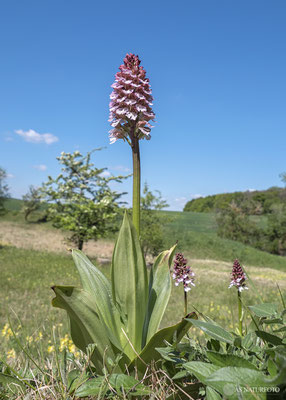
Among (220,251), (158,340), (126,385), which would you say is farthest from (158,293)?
(220,251)

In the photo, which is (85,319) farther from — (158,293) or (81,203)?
(81,203)

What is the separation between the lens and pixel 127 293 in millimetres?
1760

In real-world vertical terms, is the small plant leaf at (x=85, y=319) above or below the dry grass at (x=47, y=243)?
above

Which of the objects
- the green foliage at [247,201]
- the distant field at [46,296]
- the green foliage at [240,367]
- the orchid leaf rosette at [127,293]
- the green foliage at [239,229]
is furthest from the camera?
the green foliage at [247,201]

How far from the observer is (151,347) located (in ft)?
5.34

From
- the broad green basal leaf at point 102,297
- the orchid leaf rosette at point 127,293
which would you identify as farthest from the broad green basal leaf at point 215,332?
the broad green basal leaf at point 102,297

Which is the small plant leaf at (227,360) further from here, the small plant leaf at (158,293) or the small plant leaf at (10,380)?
the small plant leaf at (10,380)

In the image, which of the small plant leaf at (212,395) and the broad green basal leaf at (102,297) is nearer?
the small plant leaf at (212,395)

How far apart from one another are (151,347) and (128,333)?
214 millimetres

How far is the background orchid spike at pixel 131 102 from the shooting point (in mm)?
1944

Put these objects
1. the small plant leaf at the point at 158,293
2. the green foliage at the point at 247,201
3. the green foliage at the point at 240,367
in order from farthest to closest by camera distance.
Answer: the green foliage at the point at 247,201 < the small plant leaf at the point at 158,293 < the green foliage at the point at 240,367

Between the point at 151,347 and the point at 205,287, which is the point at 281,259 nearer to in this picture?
the point at 205,287

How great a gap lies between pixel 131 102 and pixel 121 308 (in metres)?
1.24

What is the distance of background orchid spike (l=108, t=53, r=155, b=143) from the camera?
1.94m
